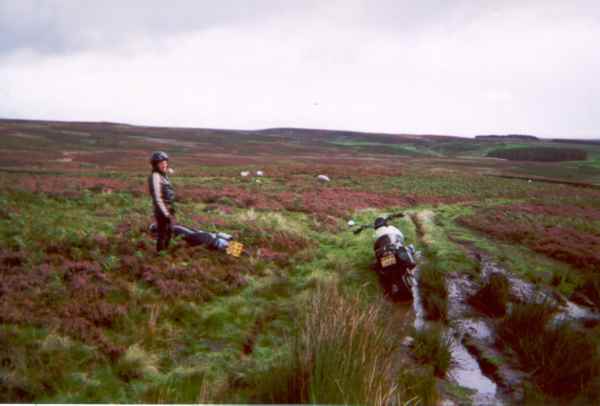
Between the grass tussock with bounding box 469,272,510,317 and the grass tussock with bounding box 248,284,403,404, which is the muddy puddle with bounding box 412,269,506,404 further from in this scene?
the grass tussock with bounding box 248,284,403,404

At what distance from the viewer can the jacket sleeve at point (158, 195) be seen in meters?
7.95

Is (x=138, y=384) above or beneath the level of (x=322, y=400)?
beneath

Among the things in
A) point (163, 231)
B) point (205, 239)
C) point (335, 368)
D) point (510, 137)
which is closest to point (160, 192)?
point (163, 231)

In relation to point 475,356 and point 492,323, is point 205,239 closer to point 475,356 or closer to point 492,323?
point 475,356

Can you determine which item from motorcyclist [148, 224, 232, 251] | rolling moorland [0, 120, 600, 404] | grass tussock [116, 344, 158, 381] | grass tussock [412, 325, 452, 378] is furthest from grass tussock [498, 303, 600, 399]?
motorcyclist [148, 224, 232, 251]

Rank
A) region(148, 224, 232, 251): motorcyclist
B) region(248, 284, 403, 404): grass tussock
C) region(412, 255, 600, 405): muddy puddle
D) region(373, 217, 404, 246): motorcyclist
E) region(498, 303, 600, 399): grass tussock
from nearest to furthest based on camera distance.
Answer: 1. region(248, 284, 403, 404): grass tussock
2. region(498, 303, 600, 399): grass tussock
3. region(412, 255, 600, 405): muddy puddle
4. region(373, 217, 404, 246): motorcyclist
5. region(148, 224, 232, 251): motorcyclist

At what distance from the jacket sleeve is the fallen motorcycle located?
158 centimetres

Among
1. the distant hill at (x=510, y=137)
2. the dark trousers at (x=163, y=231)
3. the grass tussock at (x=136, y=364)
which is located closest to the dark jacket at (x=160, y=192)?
the dark trousers at (x=163, y=231)

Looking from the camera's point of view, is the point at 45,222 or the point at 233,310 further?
the point at 45,222

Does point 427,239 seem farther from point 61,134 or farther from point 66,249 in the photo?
point 61,134

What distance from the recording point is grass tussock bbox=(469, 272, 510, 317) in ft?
24.9

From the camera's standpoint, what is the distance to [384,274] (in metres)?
8.45

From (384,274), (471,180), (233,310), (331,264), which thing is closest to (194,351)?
(233,310)

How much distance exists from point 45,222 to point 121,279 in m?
4.72
